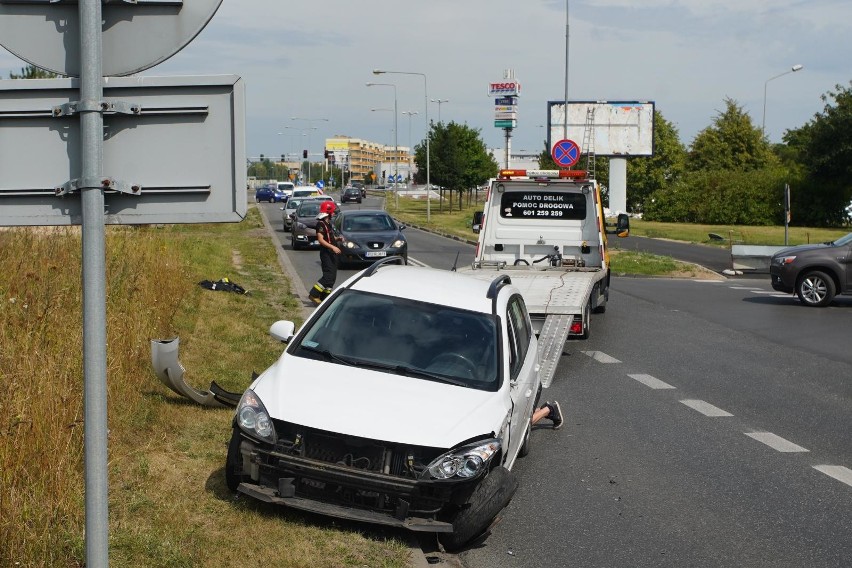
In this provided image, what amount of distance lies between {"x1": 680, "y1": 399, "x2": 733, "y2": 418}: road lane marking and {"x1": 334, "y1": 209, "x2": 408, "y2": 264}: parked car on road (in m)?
15.9

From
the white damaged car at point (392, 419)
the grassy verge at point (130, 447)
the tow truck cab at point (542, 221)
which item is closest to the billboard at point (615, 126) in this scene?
the tow truck cab at point (542, 221)

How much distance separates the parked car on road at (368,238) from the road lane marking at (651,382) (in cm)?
1442

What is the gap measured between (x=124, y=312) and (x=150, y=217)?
7948mm

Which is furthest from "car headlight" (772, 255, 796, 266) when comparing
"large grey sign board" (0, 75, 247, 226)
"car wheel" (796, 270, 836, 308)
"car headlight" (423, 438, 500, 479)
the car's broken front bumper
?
"large grey sign board" (0, 75, 247, 226)

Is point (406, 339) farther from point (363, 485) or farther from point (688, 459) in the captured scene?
point (688, 459)

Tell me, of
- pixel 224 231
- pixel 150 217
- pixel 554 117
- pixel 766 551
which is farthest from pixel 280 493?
pixel 554 117

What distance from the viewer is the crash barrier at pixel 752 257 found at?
29562 mm

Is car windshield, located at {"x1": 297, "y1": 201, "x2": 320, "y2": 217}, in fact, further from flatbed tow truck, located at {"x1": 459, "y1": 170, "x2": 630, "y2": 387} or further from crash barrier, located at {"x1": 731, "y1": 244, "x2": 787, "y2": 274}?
flatbed tow truck, located at {"x1": 459, "y1": 170, "x2": 630, "y2": 387}

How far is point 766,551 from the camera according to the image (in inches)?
254

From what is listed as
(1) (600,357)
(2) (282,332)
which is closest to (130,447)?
(2) (282,332)

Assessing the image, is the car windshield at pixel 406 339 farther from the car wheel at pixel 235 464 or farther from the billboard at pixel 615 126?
the billboard at pixel 615 126

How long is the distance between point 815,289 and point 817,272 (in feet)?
1.10

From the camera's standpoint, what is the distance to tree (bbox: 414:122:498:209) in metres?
76.2

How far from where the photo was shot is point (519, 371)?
7.96 m
